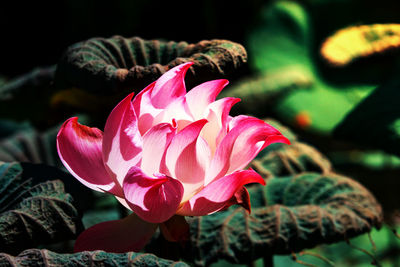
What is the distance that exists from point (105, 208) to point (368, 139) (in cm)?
56

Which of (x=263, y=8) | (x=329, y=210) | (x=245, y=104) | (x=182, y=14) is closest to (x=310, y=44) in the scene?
(x=263, y=8)

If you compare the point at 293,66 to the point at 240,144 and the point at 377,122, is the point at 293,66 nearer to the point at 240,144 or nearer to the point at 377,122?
the point at 377,122

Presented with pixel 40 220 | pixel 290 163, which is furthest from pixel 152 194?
pixel 290 163

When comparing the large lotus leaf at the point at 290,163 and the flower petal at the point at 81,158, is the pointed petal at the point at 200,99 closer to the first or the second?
the flower petal at the point at 81,158

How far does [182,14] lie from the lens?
1835 millimetres

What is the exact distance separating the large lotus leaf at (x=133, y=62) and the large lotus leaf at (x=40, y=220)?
118 mm

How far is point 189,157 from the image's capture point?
15.5 inches

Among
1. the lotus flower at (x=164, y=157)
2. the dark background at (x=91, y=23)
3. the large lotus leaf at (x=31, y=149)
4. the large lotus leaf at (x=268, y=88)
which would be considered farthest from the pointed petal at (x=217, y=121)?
the dark background at (x=91, y=23)

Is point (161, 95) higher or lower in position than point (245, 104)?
higher

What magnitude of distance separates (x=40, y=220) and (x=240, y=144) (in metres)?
0.21

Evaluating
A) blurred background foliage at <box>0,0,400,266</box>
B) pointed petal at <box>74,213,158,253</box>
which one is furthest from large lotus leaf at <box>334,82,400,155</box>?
pointed petal at <box>74,213,158,253</box>

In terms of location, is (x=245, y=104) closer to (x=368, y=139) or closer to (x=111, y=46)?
(x=368, y=139)

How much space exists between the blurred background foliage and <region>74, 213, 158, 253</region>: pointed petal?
A: 5.9 inches

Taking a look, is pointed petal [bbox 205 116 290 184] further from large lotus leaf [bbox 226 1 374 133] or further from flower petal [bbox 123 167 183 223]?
large lotus leaf [bbox 226 1 374 133]
